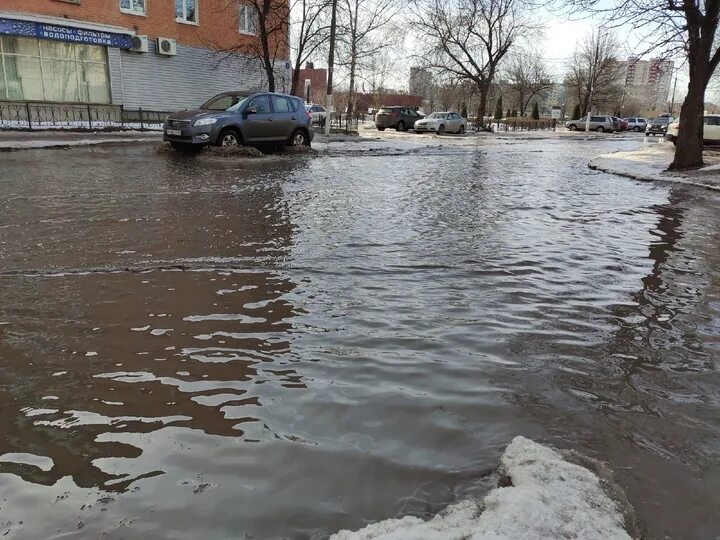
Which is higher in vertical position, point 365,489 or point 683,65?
point 683,65

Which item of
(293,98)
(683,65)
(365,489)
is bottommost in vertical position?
(365,489)

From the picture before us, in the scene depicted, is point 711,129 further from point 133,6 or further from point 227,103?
point 133,6

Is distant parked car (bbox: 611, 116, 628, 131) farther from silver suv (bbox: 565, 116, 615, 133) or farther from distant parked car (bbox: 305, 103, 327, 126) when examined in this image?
distant parked car (bbox: 305, 103, 327, 126)

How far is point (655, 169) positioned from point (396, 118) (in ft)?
78.8

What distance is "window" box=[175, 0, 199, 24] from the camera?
26.1 metres

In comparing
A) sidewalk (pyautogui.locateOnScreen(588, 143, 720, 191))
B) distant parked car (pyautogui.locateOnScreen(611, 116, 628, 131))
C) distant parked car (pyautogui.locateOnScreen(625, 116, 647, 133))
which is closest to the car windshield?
sidewalk (pyautogui.locateOnScreen(588, 143, 720, 191))

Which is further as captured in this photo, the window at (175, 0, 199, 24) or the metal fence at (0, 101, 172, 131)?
the window at (175, 0, 199, 24)

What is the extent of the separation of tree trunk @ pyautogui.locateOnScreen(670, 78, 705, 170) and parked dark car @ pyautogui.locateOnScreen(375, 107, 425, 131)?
23951 millimetres

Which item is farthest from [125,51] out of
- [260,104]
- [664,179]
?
[664,179]

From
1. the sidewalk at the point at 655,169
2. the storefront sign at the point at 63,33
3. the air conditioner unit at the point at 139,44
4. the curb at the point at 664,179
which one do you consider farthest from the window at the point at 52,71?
the curb at the point at 664,179

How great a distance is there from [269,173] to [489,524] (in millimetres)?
11106

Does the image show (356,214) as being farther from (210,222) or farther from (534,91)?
(534,91)

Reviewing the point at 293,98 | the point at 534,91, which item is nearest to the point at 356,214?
the point at 293,98

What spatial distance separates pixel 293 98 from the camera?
17438 millimetres
